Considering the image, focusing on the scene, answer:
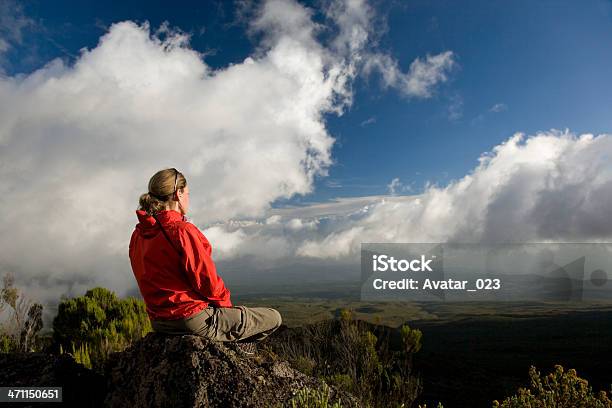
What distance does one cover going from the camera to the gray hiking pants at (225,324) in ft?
12.5

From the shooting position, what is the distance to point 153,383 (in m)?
3.77

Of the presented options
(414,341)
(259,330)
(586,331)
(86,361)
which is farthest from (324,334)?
(586,331)

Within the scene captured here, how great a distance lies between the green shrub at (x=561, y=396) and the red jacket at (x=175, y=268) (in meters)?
2.91

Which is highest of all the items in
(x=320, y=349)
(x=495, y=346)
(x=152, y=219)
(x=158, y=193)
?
(x=158, y=193)

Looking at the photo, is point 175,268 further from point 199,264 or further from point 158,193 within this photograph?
point 158,193

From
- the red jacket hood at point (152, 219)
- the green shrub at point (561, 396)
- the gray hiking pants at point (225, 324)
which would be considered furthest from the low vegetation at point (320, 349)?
the red jacket hood at point (152, 219)

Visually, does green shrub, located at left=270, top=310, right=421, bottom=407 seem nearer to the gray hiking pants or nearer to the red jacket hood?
the gray hiking pants

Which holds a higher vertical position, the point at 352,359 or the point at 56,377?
the point at 56,377

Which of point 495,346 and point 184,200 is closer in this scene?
point 184,200

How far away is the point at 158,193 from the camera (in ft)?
12.7

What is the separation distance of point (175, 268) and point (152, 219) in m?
0.47

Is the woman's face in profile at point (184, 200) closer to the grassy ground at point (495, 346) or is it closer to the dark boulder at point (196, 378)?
the dark boulder at point (196, 378)

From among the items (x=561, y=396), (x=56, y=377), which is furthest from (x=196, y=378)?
(x=561, y=396)

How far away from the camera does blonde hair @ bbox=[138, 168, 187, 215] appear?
3.86 metres
